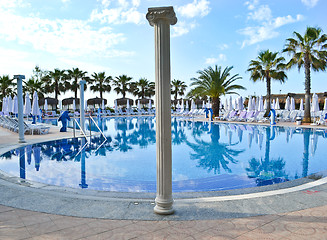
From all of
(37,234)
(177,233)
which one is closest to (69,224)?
(37,234)

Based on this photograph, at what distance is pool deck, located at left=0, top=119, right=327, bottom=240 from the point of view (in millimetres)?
2736

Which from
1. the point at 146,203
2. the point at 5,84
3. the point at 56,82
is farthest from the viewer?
the point at 56,82

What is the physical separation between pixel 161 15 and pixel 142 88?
4589 centimetres

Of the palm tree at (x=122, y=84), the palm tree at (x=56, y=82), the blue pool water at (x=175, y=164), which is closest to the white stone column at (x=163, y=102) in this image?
the blue pool water at (x=175, y=164)

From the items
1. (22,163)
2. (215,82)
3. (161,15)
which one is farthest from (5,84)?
(161,15)

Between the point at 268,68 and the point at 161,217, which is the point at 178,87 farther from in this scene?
the point at 161,217

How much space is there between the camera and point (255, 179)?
18.4 ft

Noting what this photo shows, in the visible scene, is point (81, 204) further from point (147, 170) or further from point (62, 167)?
point (62, 167)

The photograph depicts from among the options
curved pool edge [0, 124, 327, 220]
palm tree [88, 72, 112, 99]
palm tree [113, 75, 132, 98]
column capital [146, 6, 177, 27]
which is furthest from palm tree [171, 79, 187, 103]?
column capital [146, 6, 177, 27]

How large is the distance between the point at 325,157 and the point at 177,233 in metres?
7.17

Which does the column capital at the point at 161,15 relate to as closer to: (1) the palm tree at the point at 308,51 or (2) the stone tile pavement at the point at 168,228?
(2) the stone tile pavement at the point at 168,228

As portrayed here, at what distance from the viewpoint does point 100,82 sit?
44562 millimetres

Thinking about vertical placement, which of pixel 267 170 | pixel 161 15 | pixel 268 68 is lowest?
pixel 267 170

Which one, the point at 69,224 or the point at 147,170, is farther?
the point at 147,170
